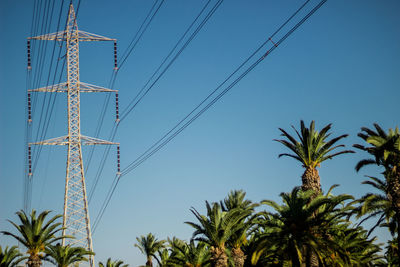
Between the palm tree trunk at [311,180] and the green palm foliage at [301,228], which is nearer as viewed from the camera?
the green palm foliage at [301,228]

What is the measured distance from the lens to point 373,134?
1483 inches

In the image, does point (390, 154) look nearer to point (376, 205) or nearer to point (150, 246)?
point (376, 205)

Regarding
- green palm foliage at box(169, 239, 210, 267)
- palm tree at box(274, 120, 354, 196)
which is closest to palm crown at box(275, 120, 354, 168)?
palm tree at box(274, 120, 354, 196)

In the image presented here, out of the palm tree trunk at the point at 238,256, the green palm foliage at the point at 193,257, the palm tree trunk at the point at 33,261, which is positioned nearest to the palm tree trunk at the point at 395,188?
the palm tree trunk at the point at 238,256

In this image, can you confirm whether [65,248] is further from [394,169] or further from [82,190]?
[394,169]

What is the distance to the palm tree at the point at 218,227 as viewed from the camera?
4541 cm

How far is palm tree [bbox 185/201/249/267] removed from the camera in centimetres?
4541

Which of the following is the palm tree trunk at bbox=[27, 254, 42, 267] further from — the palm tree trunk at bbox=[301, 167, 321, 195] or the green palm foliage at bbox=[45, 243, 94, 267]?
the palm tree trunk at bbox=[301, 167, 321, 195]

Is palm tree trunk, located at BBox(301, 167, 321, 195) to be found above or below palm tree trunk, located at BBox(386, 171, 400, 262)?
above

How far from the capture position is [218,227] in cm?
4572

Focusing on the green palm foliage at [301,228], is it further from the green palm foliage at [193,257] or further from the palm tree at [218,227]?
the green palm foliage at [193,257]

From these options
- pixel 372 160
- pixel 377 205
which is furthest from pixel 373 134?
pixel 377 205

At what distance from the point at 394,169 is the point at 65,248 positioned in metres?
33.6

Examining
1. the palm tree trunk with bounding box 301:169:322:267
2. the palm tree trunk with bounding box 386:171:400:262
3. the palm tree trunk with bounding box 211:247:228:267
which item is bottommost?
the palm tree trunk with bounding box 211:247:228:267
